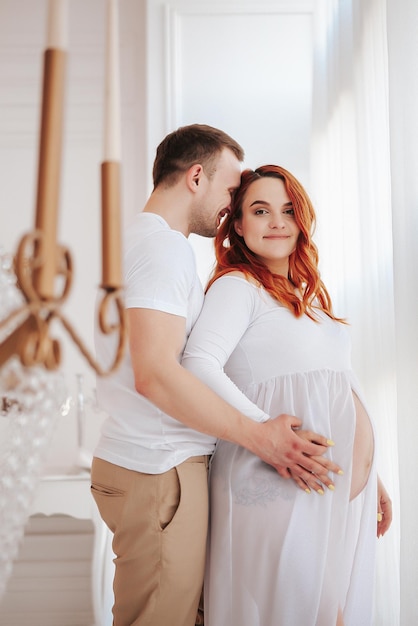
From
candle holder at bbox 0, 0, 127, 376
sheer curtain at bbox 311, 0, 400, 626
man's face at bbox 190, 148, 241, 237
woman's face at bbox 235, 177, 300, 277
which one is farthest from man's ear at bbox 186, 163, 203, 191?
candle holder at bbox 0, 0, 127, 376

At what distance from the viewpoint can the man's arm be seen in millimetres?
1338

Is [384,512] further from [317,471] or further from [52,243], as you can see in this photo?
[52,243]

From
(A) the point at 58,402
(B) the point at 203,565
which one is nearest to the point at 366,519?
(B) the point at 203,565

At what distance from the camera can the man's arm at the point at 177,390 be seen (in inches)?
52.7

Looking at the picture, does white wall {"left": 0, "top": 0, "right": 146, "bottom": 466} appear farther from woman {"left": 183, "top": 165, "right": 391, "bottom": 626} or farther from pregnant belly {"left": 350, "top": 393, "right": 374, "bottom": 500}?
pregnant belly {"left": 350, "top": 393, "right": 374, "bottom": 500}

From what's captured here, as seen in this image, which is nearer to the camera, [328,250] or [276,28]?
[328,250]

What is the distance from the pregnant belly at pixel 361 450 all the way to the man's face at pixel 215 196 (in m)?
0.49

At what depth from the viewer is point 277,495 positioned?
1463 millimetres

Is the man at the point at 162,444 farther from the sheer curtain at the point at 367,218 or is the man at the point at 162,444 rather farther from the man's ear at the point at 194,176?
the sheer curtain at the point at 367,218

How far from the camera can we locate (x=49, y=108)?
0.48 metres

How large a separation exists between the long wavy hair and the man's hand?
27 centimetres

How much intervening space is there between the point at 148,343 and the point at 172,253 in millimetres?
188

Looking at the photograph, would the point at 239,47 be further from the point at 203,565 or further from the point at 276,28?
the point at 203,565

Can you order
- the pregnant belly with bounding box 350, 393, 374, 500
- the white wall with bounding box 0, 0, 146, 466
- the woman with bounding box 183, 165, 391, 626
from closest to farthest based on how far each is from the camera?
the woman with bounding box 183, 165, 391, 626 < the pregnant belly with bounding box 350, 393, 374, 500 < the white wall with bounding box 0, 0, 146, 466
